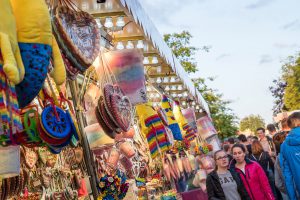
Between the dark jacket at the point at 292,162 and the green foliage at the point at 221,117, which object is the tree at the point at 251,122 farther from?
the dark jacket at the point at 292,162

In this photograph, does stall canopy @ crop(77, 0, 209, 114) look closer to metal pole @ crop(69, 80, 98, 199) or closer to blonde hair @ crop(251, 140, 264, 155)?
metal pole @ crop(69, 80, 98, 199)

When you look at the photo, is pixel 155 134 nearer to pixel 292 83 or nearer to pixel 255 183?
pixel 255 183

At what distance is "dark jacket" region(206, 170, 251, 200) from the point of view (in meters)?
4.23

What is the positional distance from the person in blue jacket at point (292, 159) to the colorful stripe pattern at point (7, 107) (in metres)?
2.96

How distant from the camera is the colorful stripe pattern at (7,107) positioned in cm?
164

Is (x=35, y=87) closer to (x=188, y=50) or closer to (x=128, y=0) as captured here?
(x=128, y=0)

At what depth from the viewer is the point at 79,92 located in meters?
3.50

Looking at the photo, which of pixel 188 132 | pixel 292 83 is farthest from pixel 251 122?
pixel 188 132

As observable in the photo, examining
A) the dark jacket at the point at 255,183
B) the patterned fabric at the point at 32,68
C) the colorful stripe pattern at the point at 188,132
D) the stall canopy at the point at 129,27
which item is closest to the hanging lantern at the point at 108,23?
the stall canopy at the point at 129,27

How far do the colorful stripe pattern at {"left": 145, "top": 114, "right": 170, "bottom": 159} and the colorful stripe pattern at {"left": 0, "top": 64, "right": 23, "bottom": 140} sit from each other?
139 inches

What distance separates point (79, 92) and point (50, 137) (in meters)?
1.44

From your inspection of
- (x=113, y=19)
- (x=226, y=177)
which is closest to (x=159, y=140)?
(x=226, y=177)

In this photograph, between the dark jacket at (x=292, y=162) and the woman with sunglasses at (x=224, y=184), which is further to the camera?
the woman with sunglasses at (x=224, y=184)

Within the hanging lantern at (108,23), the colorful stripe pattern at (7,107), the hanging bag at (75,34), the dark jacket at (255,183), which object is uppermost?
the hanging lantern at (108,23)
